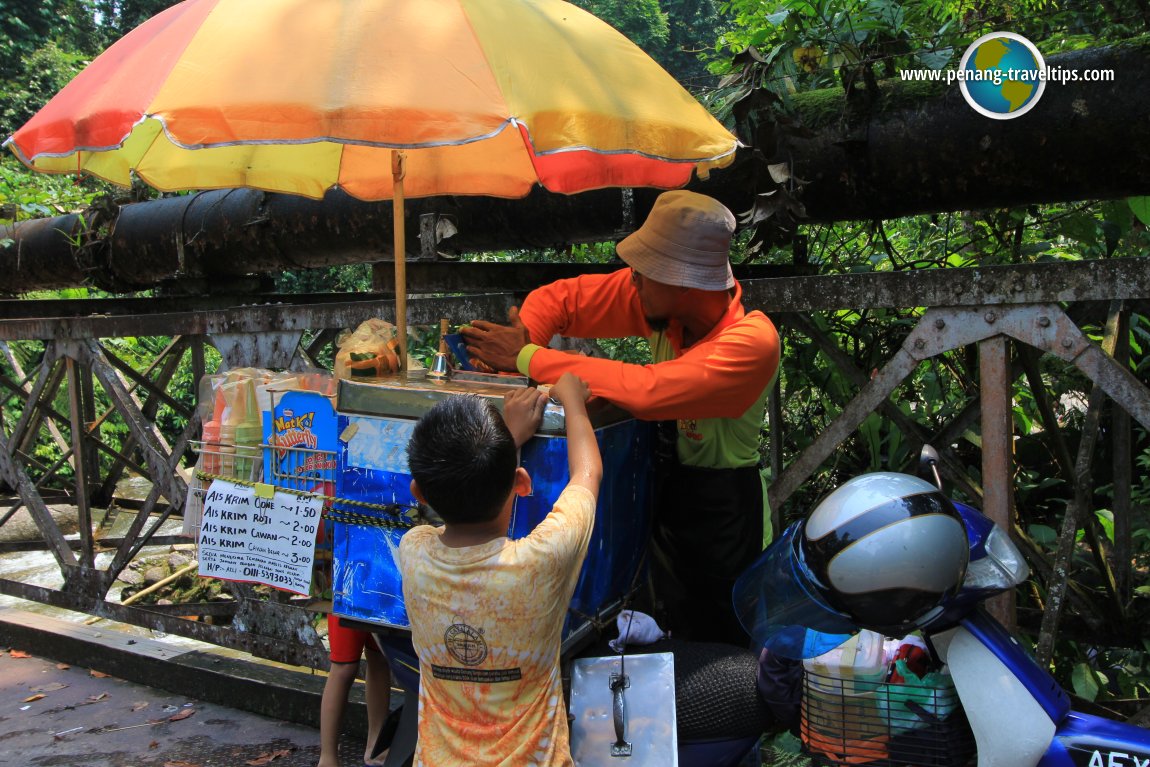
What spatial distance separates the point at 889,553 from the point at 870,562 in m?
0.04

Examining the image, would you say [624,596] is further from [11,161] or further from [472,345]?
[11,161]

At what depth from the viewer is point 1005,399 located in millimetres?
2637

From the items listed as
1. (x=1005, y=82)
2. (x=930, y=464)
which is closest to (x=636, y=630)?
(x=930, y=464)

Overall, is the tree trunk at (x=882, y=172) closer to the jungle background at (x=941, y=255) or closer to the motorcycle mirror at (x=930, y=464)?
the jungle background at (x=941, y=255)

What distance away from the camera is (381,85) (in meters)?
2.17

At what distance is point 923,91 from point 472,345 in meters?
1.94

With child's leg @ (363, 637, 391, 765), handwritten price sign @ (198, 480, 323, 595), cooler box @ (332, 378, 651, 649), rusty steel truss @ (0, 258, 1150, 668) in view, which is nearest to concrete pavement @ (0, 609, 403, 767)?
rusty steel truss @ (0, 258, 1150, 668)

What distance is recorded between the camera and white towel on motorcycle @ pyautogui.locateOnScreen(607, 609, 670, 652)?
7.34 ft

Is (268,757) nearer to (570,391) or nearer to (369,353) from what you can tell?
(369,353)

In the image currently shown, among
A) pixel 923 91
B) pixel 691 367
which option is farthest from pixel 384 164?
pixel 923 91

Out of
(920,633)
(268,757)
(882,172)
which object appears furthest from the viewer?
(268,757)

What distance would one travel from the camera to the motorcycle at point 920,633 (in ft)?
6.14

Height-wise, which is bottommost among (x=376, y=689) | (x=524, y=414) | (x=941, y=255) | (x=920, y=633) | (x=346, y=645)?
(x=376, y=689)

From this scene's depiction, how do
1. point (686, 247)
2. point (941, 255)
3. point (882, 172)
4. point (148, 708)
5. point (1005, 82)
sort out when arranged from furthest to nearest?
point (941, 255) → point (148, 708) → point (882, 172) → point (1005, 82) → point (686, 247)
